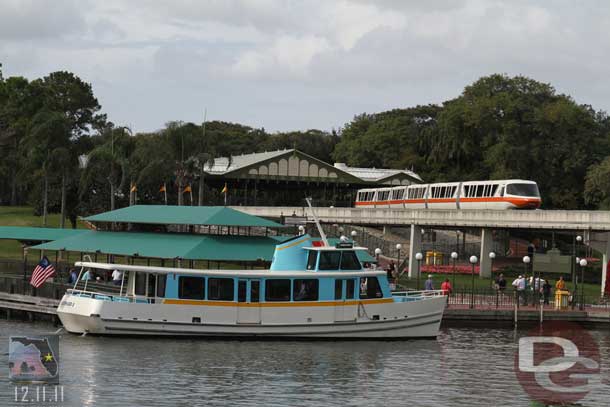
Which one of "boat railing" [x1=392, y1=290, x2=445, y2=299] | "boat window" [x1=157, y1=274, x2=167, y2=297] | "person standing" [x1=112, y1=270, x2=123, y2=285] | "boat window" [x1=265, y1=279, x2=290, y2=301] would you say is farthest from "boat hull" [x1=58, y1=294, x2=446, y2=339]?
"person standing" [x1=112, y1=270, x2=123, y2=285]

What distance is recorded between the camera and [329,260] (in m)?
43.4

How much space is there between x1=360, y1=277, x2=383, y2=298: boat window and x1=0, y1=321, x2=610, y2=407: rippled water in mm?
1999

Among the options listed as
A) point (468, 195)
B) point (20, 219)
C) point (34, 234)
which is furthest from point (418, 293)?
point (20, 219)

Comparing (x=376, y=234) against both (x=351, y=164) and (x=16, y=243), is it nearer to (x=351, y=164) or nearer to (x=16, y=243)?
(x=16, y=243)

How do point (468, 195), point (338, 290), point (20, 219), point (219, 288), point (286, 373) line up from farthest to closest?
1. point (20, 219)
2. point (468, 195)
3. point (338, 290)
4. point (219, 288)
5. point (286, 373)

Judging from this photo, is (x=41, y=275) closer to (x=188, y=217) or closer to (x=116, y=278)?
(x=116, y=278)

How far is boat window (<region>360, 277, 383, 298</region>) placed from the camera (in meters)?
43.8

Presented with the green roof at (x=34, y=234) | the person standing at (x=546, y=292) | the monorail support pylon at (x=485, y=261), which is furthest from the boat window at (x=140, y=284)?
the monorail support pylon at (x=485, y=261)

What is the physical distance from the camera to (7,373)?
1325 inches

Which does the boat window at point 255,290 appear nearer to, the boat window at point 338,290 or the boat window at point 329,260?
the boat window at point 329,260

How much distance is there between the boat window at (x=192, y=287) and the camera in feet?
139

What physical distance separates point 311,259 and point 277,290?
204 cm

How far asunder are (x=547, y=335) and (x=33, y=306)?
80.0ft

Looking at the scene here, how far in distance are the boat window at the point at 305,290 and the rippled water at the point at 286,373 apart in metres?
1.89
